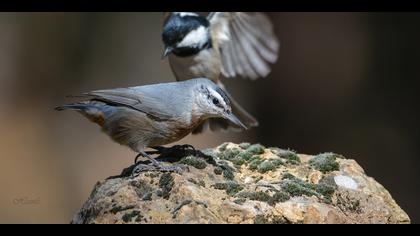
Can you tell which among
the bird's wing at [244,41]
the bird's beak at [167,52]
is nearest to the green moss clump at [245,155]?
the bird's beak at [167,52]

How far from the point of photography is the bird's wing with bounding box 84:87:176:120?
4.62 m

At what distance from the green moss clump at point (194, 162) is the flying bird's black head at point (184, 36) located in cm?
215

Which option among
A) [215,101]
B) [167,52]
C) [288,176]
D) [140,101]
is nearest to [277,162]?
[288,176]

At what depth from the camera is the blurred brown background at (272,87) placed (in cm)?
964

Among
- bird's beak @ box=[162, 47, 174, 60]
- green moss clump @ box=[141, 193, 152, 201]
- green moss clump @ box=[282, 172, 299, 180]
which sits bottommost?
green moss clump @ box=[141, 193, 152, 201]

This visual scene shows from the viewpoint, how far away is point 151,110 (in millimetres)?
4629

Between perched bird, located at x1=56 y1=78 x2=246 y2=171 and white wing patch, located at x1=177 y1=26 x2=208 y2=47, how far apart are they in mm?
1806

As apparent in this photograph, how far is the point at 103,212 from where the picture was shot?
3951mm

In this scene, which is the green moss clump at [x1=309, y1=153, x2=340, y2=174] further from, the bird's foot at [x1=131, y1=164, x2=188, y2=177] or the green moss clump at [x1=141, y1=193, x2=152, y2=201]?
the green moss clump at [x1=141, y1=193, x2=152, y2=201]

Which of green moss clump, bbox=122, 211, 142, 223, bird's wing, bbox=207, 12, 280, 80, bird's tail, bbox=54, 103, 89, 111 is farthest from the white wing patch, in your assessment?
green moss clump, bbox=122, 211, 142, 223

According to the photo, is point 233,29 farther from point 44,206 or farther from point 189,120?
point 44,206

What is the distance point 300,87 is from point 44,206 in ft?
14.3

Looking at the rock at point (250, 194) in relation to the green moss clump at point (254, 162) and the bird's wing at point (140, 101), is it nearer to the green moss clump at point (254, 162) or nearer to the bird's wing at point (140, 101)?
the green moss clump at point (254, 162)
